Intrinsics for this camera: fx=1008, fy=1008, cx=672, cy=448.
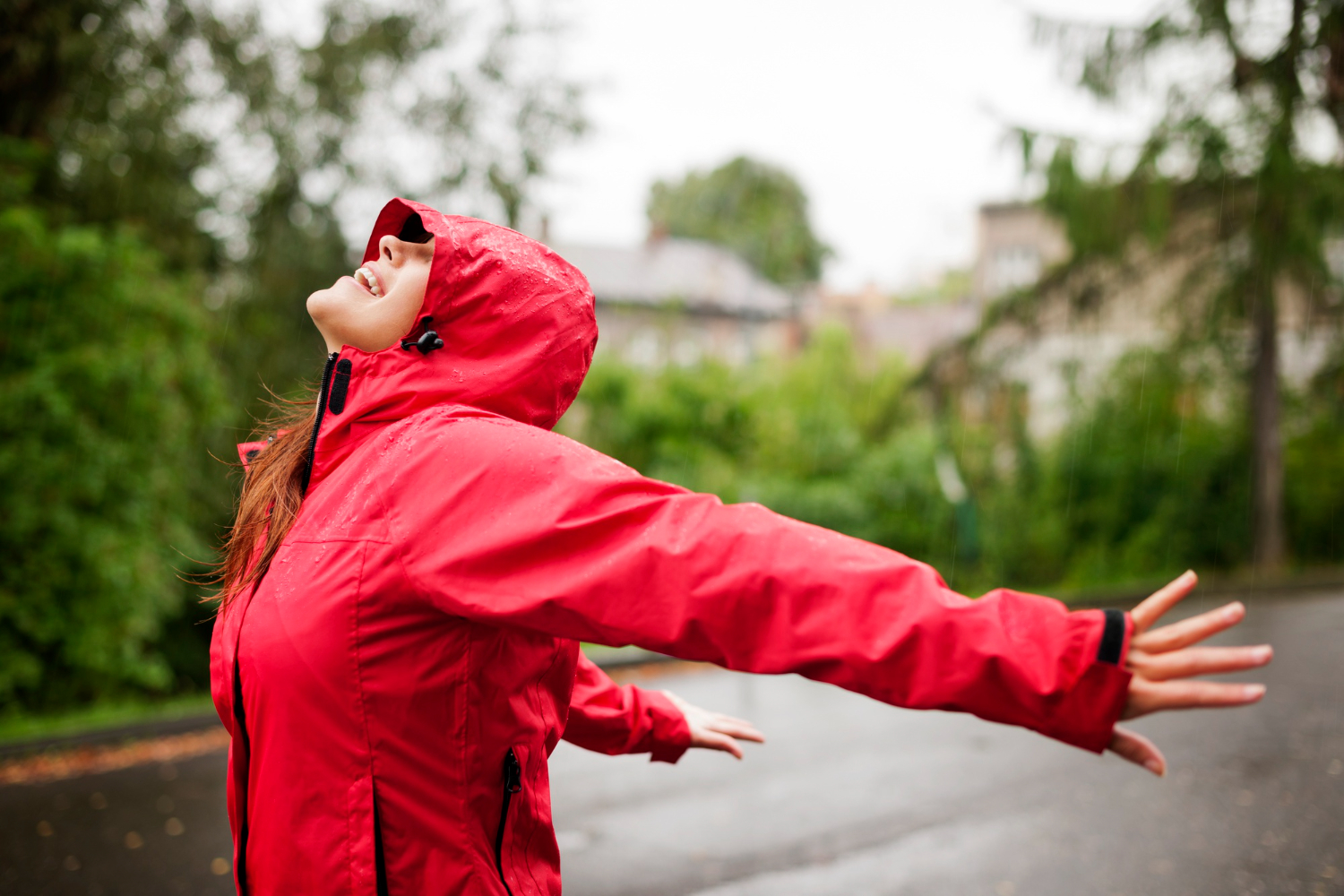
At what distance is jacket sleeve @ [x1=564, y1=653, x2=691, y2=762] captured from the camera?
7.14ft

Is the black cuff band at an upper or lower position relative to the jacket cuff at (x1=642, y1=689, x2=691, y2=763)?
upper

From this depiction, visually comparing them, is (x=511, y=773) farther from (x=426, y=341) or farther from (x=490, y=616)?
(x=426, y=341)

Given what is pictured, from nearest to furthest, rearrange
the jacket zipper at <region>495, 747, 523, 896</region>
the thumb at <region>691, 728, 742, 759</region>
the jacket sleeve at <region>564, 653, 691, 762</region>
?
the jacket zipper at <region>495, 747, 523, 896</region> → the jacket sleeve at <region>564, 653, 691, 762</region> → the thumb at <region>691, 728, 742, 759</region>

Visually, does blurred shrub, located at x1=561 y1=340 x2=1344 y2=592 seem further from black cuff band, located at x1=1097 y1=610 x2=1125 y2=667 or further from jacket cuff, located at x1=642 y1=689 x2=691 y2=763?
black cuff band, located at x1=1097 y1=610 x2=1125 y2=667

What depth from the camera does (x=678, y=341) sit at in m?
19.5

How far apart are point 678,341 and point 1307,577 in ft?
36.5

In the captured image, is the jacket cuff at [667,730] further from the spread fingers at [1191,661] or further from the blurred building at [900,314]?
the blurred building at [900,314]

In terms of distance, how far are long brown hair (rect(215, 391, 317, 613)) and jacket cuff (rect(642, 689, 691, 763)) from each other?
3.03 ft

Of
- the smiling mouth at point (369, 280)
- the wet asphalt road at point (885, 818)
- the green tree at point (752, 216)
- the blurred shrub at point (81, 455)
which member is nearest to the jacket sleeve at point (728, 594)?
the smiling mouth at point (369, 280)

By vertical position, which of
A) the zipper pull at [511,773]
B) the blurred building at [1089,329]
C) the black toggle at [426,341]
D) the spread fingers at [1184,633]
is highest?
the black toggle at [426,341]

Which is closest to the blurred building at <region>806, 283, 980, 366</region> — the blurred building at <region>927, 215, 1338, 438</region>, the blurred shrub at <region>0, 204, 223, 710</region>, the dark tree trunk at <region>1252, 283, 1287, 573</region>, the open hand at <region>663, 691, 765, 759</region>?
the blurred building at <region>927, 215, 1338, 438</region>

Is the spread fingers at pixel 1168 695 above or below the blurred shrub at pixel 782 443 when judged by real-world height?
above

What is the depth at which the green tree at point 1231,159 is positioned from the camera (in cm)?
1322

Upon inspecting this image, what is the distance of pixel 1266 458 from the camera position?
623 inches
